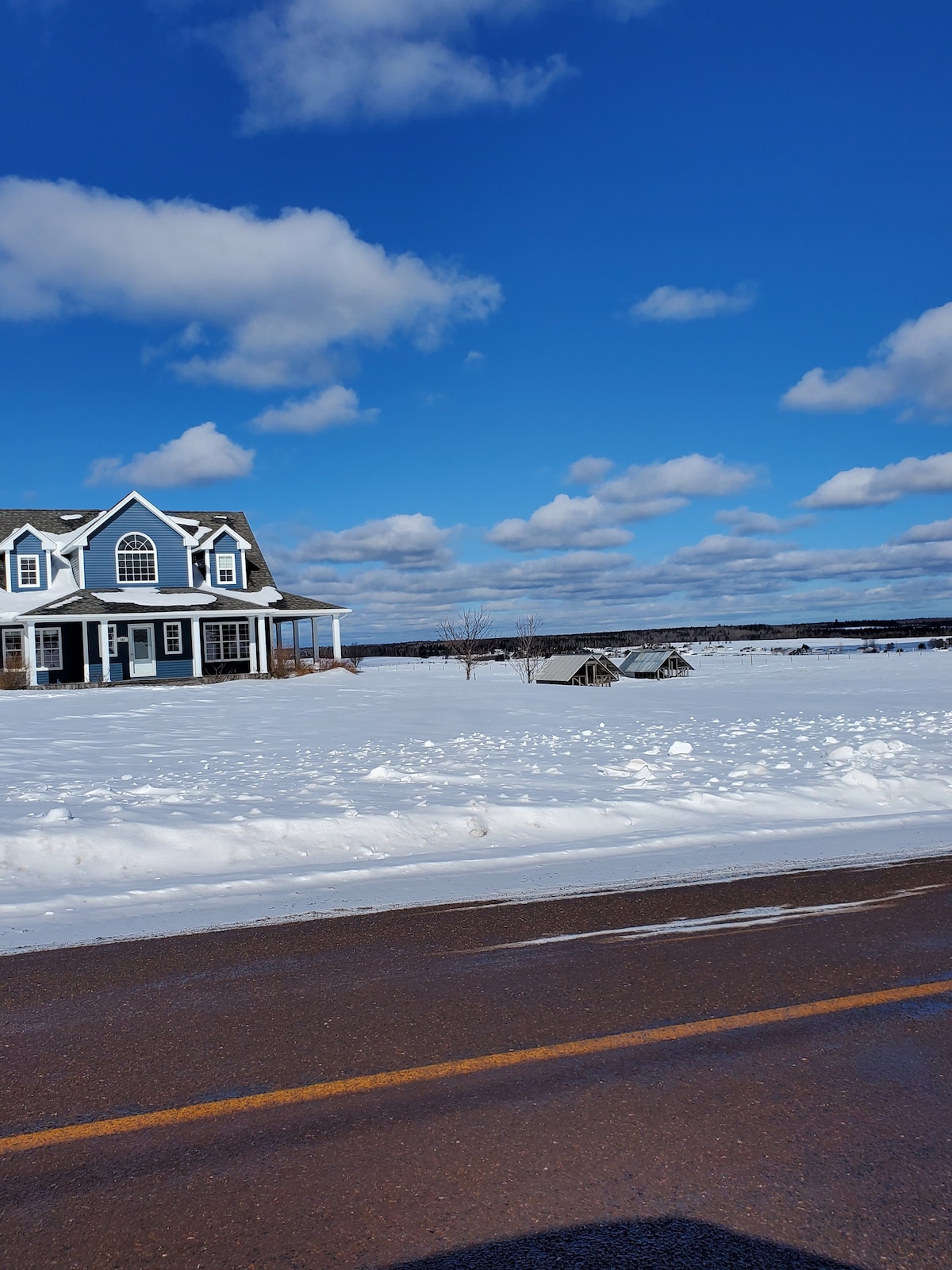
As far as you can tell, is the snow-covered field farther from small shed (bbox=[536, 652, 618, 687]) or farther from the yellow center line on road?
small shed (bbox=[536, 652, 618, 687])

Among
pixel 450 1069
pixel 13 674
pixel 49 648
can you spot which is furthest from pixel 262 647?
pixel 450 1069

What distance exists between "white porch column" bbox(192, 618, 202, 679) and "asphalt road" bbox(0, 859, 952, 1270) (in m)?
29.0

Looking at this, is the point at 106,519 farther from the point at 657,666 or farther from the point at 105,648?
the point at 657,666

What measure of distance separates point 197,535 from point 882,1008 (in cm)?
3592

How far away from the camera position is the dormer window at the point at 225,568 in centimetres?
3772

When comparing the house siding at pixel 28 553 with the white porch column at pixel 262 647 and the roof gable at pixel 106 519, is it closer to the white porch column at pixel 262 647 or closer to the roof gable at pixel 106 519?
the roof gable at pixel 106 519

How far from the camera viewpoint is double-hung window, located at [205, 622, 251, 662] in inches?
1436

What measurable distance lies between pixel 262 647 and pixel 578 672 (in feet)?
59.8

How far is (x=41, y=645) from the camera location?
33906 mm

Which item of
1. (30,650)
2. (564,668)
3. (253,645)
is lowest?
(564,668)

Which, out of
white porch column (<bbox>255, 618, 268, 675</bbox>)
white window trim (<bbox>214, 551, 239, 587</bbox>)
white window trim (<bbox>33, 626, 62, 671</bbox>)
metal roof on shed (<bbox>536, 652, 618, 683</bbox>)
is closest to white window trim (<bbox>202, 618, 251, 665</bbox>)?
white porch column (<bbox>255, 618, 268, 675</bbox>)

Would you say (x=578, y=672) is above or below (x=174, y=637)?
below

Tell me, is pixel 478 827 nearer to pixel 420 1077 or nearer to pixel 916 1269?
pixel 420 1077

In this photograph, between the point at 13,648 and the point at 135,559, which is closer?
the point at 13,648
